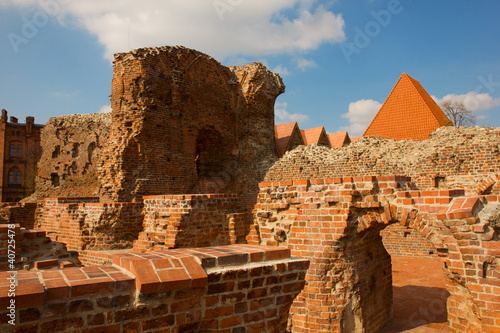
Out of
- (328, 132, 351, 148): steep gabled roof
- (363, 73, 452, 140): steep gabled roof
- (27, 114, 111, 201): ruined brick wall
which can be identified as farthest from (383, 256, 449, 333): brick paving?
(328, 132, 351, 148): steep gabled roof

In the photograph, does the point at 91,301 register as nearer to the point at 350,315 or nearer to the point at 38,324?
the point at 38,324

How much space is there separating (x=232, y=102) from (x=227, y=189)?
13.7ft

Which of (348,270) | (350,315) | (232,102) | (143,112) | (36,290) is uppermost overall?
(232,102)

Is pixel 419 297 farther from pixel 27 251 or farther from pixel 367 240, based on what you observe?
pixel 27 251

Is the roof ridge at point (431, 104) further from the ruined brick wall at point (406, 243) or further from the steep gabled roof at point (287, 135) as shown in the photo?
the ruined brick wall at point (406, 243)

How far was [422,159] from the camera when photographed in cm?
1073

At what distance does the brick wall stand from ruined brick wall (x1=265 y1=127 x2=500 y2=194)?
6.87 m

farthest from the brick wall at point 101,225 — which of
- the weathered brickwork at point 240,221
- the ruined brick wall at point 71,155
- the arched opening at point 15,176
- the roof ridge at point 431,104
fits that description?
the arched opening at point 15,176

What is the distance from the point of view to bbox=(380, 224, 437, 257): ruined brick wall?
1109 centimetres

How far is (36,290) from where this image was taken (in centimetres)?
167

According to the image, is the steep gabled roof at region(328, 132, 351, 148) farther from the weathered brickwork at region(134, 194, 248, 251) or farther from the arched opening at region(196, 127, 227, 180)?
the weathered brickwork at region(134, 194, 248, 251)

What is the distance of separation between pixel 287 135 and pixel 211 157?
34.9ft

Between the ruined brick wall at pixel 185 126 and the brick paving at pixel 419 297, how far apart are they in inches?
294

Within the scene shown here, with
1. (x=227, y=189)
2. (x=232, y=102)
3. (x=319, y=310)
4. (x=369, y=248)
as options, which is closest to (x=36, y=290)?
(x=319, y=310)
